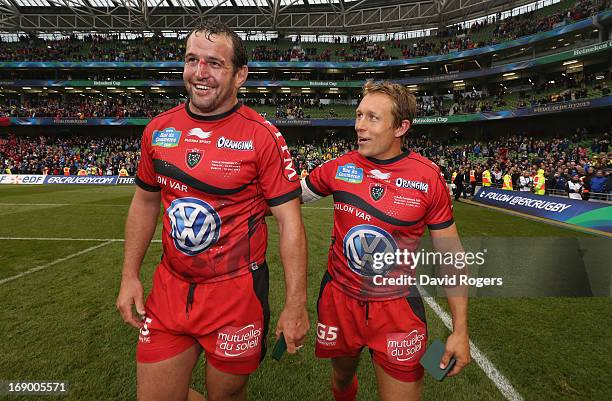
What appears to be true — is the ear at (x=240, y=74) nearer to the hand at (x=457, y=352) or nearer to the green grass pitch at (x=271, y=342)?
the hand at (x=457, y=352)

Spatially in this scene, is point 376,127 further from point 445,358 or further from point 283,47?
point 283,47

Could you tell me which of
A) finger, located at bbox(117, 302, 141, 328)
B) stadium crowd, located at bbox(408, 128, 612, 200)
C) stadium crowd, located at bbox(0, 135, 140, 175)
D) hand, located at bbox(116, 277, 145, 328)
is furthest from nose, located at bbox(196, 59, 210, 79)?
stadium crowd, located at bbox(0, 135, 140, 175)

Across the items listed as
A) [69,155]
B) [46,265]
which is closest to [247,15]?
[69,155]

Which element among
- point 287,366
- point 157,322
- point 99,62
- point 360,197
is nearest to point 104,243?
point 287,366

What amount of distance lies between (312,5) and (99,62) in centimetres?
2827

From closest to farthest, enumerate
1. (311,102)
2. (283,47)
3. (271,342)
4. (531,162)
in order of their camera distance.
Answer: (271,342)
(531,162)
(311,102)
(283,47)

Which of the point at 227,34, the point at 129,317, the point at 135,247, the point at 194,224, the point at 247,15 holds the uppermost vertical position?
the point at 247,15

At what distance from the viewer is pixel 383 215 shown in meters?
2.08

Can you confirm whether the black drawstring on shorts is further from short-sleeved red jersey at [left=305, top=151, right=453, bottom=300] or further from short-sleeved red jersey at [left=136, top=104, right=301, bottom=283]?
short-sleeved red jersey at [left=305, top=151, right=453, bottom=300]

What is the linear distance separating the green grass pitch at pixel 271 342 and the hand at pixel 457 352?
4.43ft

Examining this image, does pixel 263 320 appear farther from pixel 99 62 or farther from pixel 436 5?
pixel 99 62

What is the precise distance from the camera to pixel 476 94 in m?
39.8

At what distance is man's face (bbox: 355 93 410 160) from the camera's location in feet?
6.73

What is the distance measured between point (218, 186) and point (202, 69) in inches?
24.1
